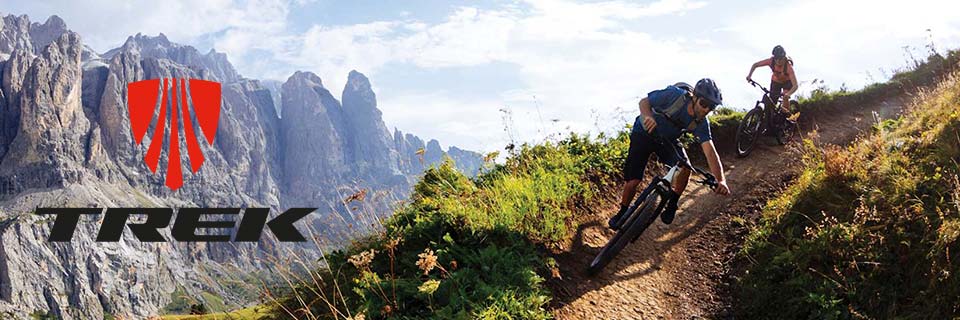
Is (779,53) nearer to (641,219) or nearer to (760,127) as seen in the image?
(760,127)

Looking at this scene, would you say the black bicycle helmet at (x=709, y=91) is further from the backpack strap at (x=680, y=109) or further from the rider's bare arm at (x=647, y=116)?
the rider's bare arm at (x=647, y=116)

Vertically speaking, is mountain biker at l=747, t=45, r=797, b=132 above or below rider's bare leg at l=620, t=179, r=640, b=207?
above

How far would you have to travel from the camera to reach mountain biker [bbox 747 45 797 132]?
12.4m

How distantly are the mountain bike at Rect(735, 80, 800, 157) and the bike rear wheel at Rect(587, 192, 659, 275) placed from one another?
6.66 metres

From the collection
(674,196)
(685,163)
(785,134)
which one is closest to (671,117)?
(685,163)

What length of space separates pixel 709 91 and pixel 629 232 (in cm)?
185

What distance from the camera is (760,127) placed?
12.8 metres

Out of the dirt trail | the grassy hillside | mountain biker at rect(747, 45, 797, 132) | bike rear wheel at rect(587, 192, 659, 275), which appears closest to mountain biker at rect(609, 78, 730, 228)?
bike rear wheel at rect(587, 192, 659, 275)

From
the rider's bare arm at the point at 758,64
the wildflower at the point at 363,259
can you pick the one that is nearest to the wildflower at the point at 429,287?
the wildflower at the point at 363,259

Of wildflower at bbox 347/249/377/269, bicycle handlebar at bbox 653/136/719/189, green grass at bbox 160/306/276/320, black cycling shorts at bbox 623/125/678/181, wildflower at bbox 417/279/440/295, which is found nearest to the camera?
wildflower at bbox 417/279/440/295

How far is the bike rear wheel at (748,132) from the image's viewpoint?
488 inches

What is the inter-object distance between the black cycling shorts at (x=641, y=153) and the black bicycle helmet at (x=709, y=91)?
77 centimetres

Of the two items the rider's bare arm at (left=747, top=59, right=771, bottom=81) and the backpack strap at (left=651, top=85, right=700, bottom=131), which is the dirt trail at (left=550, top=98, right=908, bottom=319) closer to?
the backpack strap at (left=651, top=85, right=700, bottom=131)

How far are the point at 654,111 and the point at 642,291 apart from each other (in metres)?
2.16
